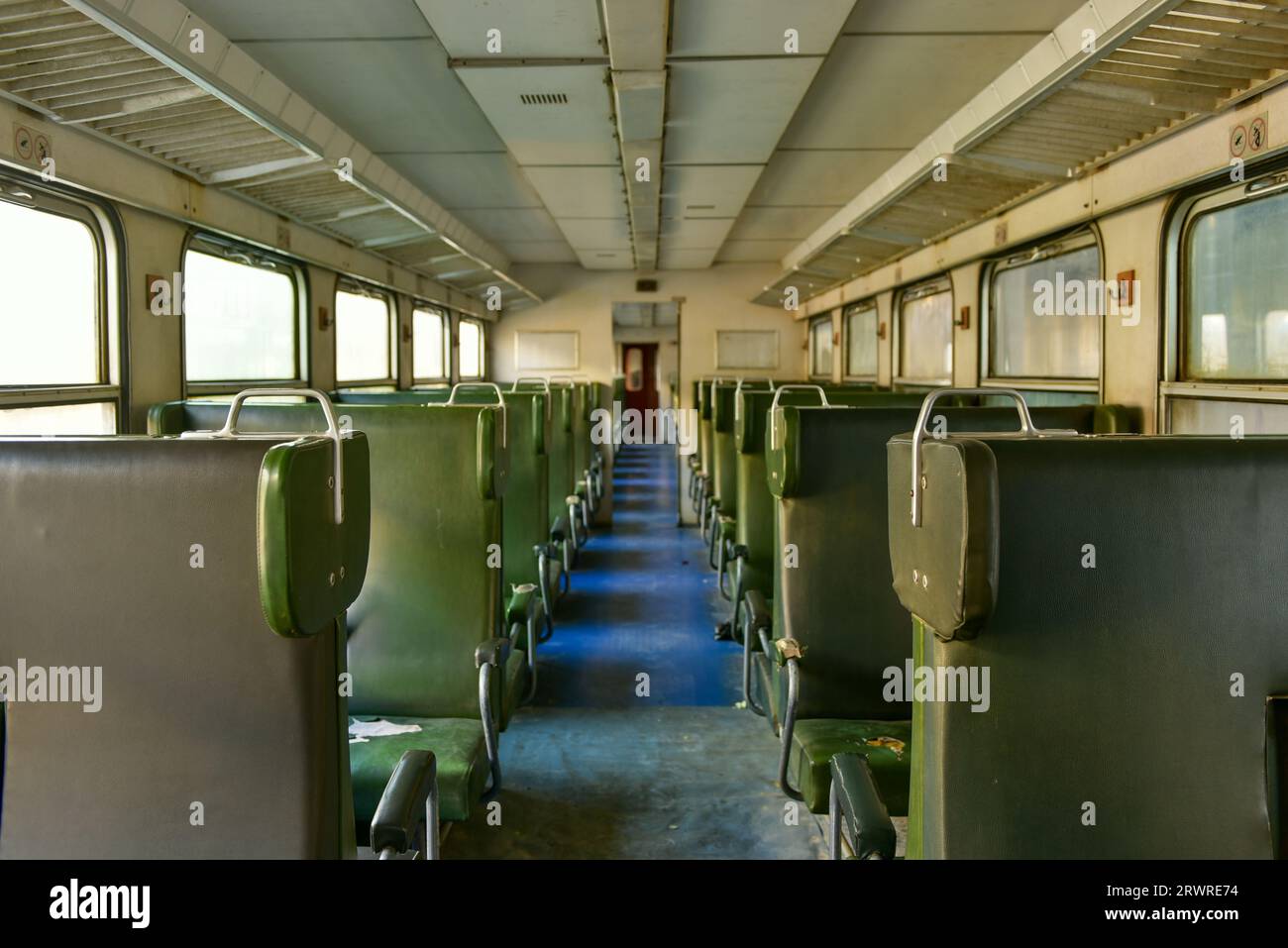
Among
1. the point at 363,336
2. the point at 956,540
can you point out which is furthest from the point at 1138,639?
the point at 363,336

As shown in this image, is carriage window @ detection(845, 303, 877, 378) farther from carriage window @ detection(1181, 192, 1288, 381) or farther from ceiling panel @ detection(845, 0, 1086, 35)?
carriage window @ detection(1181, 192, 1288, 381)

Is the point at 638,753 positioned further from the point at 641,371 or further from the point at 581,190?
the point at 641,371

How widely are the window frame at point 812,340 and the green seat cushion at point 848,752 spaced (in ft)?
25.5

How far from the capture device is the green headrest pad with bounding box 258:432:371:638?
4.48 feet

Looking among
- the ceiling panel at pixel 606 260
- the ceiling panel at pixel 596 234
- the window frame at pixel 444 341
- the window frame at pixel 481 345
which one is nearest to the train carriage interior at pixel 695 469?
the ceiling panel at pixel 596 234

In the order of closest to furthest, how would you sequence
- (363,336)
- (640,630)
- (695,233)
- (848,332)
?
(640,630) → (363,336) → (695,233) → (848,332)

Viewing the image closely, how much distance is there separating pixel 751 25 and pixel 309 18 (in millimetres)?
1692

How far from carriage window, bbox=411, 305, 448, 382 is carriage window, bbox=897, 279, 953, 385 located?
4.40m

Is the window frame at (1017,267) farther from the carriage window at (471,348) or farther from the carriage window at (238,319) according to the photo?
the carriage window at (471,348)

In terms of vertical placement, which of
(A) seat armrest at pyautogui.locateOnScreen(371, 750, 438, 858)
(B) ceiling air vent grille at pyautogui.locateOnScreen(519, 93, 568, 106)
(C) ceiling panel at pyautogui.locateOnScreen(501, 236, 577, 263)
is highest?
(C) ceiling panel at pyautogui.locateOnScreen(501, 236, 577, 263)

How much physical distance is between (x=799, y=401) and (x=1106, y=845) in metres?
4.10

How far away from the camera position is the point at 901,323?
25.9ft

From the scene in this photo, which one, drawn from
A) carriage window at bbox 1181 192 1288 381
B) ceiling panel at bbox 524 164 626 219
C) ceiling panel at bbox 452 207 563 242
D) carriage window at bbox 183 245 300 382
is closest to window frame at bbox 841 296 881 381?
ceiling panel at bbox 524 164 626 219
